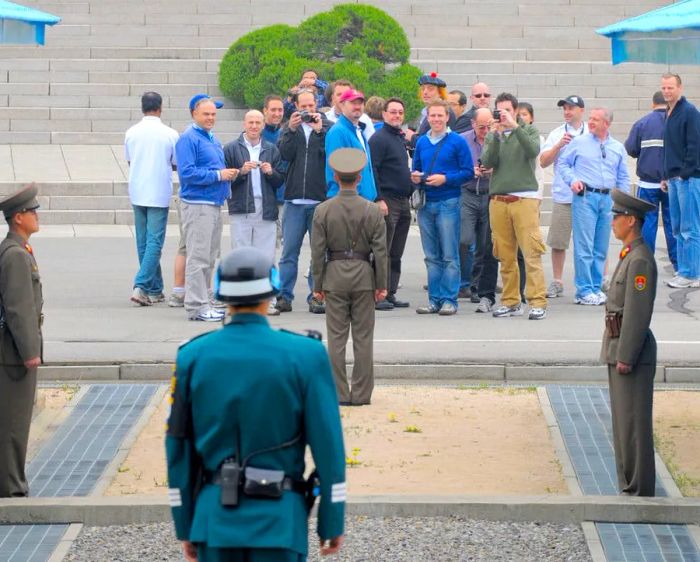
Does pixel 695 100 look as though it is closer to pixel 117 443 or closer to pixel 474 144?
pixel 474 144

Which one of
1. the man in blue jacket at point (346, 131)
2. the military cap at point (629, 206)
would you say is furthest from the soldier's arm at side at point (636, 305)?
the man in blue jacket at point (346, 131)

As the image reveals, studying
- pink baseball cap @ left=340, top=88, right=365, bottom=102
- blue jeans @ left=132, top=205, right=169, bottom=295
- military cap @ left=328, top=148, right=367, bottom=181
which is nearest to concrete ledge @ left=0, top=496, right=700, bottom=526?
military cap @ left=328, top=148, right=367, bottom=181

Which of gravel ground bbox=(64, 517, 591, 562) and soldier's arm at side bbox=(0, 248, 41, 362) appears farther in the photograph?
soldier's arm at side bbox=(0, 248, 41, 362)

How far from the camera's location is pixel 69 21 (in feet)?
96.1

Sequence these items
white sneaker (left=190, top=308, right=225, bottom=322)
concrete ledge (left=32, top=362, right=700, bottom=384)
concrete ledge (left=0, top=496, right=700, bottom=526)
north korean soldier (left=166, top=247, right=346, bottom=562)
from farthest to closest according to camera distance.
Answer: white sneaker (left=190, top=308, right=225, bottom=322) → concrete ledge (left=32, top=362, right=700, bottom=384) → concrete ledge (left=0, top=496, right=700, bottom=526) → north korean soldier (left=166, top=247, right=346, bottom=562)

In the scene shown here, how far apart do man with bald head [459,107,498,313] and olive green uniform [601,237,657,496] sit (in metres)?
6.39

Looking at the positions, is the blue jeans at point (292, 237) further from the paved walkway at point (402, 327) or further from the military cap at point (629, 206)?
the military cap at point (629, 206)

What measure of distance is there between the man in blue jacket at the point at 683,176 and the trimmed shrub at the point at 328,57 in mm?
8937

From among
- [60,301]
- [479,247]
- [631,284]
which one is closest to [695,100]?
[479,247]

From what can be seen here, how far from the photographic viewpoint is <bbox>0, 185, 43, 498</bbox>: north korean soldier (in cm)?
855

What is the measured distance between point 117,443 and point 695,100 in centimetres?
1994

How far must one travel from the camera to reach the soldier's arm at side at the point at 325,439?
5418 millimetres

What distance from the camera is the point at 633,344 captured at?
841 centimetres

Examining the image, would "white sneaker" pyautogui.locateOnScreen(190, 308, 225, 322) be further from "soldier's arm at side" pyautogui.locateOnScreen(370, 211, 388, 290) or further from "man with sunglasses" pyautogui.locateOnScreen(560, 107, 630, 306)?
"man with sunglasses" pyautogui.locateOnScreen(560, 107, 630, 306)
